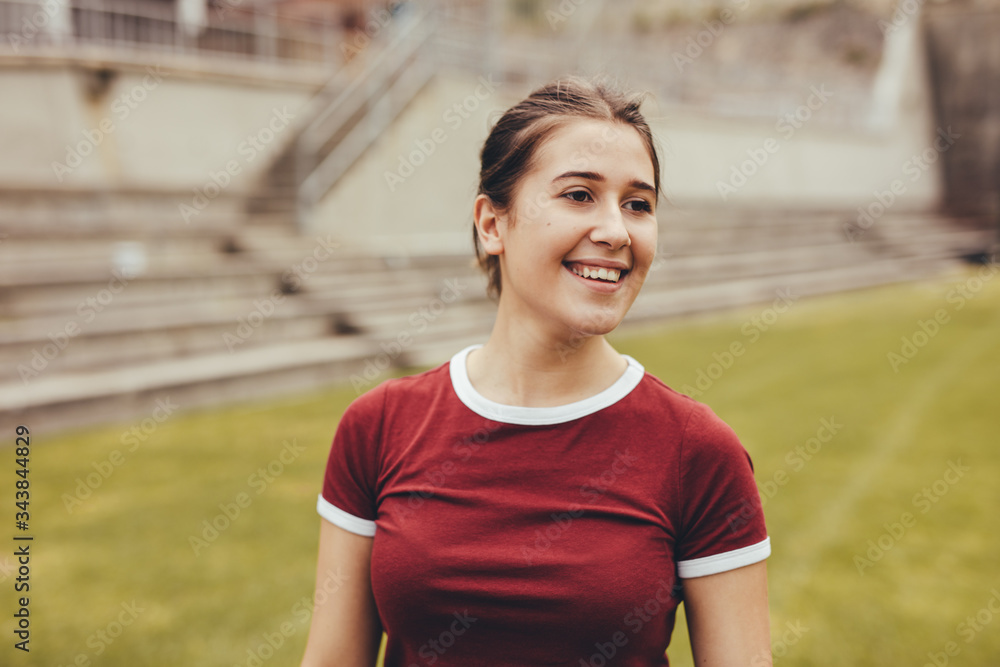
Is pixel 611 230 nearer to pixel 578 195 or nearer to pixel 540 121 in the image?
pixel 578 195

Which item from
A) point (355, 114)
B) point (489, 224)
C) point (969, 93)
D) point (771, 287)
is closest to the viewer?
point (489, 224)

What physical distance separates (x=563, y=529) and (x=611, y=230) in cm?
61

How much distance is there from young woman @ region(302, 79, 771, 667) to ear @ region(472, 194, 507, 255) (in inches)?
0.5

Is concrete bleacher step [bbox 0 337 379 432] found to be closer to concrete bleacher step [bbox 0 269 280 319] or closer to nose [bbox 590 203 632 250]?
concrete bleacher step [bbox 0 269 280 319]

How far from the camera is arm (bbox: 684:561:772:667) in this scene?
1.55 m

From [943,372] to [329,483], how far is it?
30.8ft

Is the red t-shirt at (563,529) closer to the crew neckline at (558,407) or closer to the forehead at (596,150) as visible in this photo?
the crew neckline at (558,407)

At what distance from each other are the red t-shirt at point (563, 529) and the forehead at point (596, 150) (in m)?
0.45

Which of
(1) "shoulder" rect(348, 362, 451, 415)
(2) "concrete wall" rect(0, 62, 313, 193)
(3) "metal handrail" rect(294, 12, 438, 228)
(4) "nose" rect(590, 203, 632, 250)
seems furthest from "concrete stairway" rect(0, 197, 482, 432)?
(4) "nose" rect(590, 203, 632, 250)

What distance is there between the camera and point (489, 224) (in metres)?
1.89

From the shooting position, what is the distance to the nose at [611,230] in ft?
5.27

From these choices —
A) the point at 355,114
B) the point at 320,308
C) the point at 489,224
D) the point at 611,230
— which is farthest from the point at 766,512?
the point at 355,114

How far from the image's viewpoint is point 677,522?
1.57 m

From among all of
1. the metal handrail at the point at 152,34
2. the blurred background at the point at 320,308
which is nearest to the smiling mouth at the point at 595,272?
the blurred background at the point at 320,308
